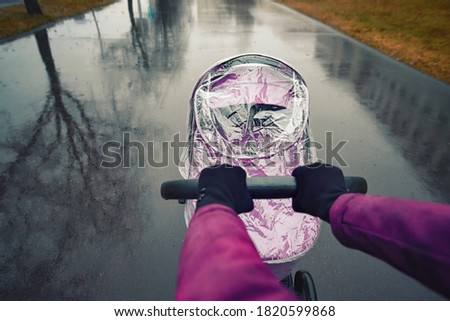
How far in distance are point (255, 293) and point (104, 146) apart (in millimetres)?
3676

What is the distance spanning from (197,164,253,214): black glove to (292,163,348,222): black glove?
29 centimetres

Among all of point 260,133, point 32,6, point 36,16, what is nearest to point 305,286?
point 260,133

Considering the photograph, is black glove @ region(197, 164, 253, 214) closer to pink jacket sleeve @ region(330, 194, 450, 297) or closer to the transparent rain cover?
the transparent rain cover

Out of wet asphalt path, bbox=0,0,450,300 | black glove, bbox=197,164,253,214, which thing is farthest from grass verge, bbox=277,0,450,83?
black glove, bbox=197,164,253,214

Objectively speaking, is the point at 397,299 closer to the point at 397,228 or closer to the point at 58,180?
the point at 397,228

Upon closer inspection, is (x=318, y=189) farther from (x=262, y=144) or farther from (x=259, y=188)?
(x=262, y=144)

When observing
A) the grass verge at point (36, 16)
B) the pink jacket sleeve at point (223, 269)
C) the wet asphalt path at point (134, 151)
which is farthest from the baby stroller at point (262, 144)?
the grass verge at point (36, 16)

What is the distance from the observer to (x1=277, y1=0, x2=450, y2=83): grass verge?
8.11 metres

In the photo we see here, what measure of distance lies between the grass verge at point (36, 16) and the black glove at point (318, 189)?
1133 cm

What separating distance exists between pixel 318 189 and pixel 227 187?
48 centimetres

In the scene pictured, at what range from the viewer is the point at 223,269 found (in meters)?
0.83

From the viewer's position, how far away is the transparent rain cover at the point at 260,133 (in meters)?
1.72

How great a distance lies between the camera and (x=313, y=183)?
1.55 metres
